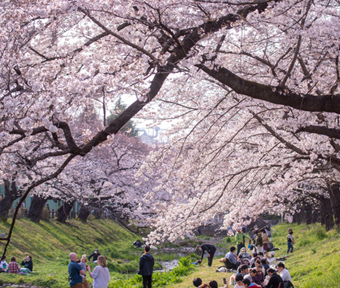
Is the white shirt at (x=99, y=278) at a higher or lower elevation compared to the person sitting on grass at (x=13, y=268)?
higher

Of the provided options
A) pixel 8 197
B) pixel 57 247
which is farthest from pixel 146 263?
pixel 57 247

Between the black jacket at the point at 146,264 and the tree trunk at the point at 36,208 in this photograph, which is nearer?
the black jacket at the point at 146,264

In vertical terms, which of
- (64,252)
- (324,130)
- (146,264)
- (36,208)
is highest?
(324,130)

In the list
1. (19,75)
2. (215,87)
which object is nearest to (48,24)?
(19,75)

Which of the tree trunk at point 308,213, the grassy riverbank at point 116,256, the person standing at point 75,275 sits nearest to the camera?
the person standing at point 75,275

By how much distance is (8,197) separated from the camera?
1530 centimetres

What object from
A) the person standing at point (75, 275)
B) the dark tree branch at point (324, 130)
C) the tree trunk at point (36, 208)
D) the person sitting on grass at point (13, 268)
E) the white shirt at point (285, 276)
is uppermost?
the dark tree branch at point (324, 130)

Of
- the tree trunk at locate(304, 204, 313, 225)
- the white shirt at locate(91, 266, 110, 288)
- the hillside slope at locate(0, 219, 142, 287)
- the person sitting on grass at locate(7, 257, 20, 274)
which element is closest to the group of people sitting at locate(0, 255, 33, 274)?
the person sitting on grass at locate(7, 257, 20, 274)

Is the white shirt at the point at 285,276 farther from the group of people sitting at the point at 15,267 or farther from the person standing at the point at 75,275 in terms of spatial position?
the group of people sitting at the point at 15,267

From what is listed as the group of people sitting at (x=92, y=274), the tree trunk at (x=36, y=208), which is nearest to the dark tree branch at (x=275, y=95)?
the group of people sitting at (x=92, y=274)

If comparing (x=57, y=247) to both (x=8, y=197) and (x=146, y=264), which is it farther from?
(x=146, y=264)

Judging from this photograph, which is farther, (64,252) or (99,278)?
(64,252)

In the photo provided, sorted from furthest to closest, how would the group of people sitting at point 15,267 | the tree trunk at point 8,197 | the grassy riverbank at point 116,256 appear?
the tree trunk at point 8,197 → the group of people sitting at point 15,267 → the grassy riverbank at point 116,256

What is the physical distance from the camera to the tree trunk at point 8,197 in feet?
48.9
